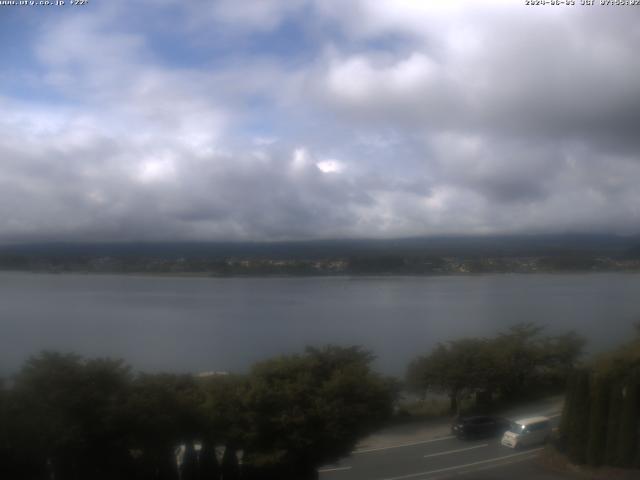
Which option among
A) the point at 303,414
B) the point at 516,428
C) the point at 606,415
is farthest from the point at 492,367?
the point at 303,414

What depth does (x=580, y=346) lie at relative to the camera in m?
13.7

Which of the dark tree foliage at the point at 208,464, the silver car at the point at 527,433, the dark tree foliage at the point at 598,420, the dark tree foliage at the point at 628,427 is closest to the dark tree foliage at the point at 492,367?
the silver car at the point at 527,433

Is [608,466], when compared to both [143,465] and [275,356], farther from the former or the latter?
[143,465]

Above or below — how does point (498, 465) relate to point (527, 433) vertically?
below

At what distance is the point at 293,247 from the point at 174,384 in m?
8.75

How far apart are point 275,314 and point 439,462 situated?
29.9 ft

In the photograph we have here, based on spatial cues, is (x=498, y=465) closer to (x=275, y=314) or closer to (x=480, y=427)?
(x=480, y=427)

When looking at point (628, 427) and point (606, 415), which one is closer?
point (628, 427)

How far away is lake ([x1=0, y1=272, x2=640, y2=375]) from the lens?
11.2 meters

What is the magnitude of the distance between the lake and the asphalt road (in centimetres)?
259

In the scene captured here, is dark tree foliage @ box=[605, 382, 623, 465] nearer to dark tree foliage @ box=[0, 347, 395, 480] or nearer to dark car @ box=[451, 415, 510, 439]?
dark car @ box=[451, 415, 510, 439]

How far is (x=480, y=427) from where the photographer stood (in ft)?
32.0

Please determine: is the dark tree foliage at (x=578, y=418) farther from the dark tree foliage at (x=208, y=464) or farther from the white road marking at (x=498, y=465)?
the dark tree foliage at (x=208, y=464)

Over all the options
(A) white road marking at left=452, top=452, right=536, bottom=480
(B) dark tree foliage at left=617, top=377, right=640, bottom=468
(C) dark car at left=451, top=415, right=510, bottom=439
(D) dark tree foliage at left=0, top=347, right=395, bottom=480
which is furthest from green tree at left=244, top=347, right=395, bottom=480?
(B) dark tree foliage at left=617, top=377, right=640, bottom=468
